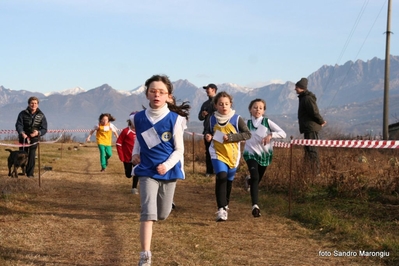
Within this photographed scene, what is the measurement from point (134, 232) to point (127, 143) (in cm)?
486

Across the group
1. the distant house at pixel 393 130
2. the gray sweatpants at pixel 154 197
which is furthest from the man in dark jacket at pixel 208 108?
the distant house at pixel 393 130

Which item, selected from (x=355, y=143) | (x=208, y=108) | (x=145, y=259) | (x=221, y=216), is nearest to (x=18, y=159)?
(x=208, y=108)

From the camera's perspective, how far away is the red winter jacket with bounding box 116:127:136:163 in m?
11.9

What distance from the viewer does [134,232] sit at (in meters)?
7.26

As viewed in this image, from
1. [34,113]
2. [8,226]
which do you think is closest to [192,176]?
[34,113]

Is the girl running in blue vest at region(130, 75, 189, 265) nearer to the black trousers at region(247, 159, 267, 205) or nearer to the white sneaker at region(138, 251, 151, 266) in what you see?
the white sneaker at region(138, 251, 151, 266)

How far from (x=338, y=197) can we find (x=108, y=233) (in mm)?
4467

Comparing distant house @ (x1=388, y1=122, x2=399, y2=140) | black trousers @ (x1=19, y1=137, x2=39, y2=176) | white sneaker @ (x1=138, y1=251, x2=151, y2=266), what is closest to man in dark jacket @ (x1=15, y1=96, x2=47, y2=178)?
black trousers @ (x1=19, y1=137, x2=39, y2=176)

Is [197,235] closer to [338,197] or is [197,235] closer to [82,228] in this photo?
[82,228]

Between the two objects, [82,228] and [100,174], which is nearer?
[82,228]

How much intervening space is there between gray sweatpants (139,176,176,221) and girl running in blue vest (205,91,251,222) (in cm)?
218

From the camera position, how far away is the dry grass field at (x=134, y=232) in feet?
19.3

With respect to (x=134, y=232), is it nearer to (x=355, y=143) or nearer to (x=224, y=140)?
(x=224, y=140)

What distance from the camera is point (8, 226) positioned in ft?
23.8
